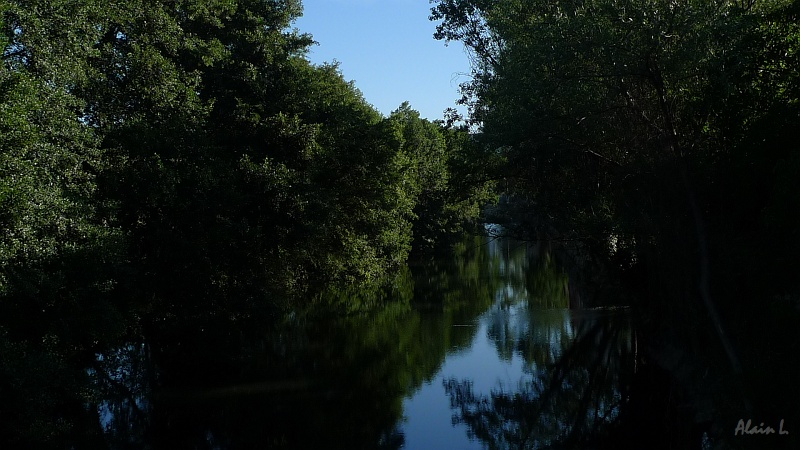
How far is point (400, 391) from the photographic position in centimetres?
2458

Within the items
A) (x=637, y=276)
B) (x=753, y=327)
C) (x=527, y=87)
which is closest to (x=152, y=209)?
(x=527, y=87)

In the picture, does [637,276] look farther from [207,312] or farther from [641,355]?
[207,312]

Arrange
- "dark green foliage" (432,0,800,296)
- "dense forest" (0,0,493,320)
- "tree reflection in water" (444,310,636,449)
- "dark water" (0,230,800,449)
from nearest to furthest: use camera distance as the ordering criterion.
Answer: "dark green foliage" (432,0,800,296)
"dense forest" (0,0,493,320)
"dark water" (0,230,800,449)
"tree reflection in water" (444,310,636,449)

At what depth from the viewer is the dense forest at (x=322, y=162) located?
15539 millimetres

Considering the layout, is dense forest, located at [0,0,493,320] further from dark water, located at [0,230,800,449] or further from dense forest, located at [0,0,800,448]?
dark water, located at [0,230,800,449]

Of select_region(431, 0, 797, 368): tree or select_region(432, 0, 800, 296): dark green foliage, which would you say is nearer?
select_region(432, 0, 800, 296): dark green foliage

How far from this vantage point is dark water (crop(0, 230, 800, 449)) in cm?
1739
